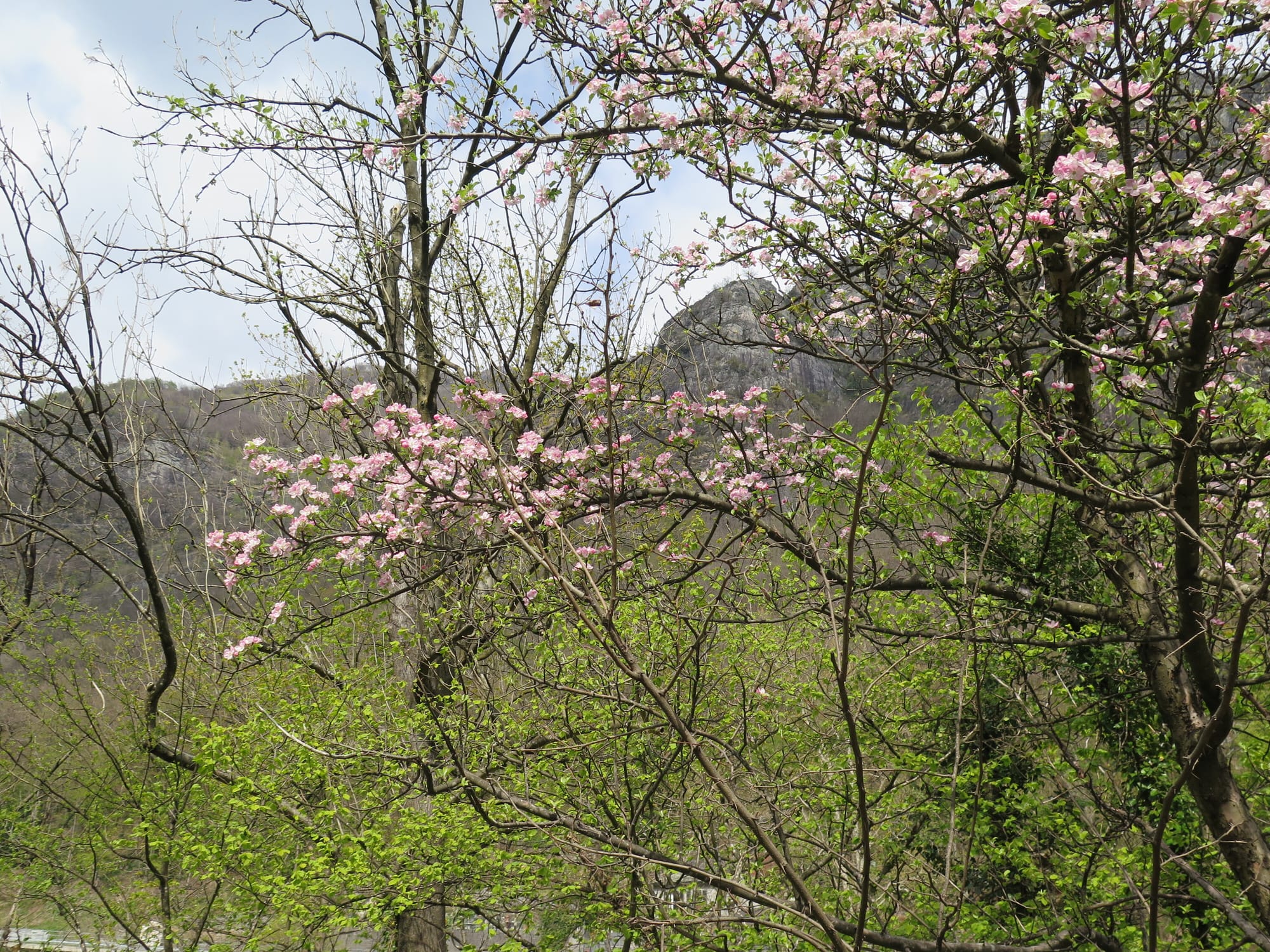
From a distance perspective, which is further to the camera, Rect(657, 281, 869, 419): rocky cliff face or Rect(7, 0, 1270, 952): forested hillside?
Rect(657, 281, 869, 419): rocky cliff face

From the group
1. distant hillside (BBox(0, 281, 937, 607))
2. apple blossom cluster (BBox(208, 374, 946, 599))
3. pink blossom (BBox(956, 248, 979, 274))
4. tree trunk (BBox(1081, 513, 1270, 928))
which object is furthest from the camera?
distant hillside (BBox(0, 281, 937, 607))

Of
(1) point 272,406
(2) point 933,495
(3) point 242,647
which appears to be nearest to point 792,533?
(2) point 933,495

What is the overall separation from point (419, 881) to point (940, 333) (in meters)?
4.00

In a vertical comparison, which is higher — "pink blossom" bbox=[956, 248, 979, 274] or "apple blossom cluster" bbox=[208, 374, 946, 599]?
"pink blossom" bbox=[956, 248, 979, 274]

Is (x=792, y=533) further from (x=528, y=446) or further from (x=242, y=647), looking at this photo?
(x=242, y=647)

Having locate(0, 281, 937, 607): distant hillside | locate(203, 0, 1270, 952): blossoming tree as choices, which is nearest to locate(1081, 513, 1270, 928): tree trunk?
locate(203, 0, 1270, 952): blossoming tree

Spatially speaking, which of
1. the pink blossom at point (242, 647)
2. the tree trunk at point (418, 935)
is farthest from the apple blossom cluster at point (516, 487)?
the tree trunk at point (418, 935)

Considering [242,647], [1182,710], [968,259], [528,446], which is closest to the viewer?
[968,259]

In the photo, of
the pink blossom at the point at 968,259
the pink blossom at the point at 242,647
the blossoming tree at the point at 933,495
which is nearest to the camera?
the blossoming tree at the point at 933,495

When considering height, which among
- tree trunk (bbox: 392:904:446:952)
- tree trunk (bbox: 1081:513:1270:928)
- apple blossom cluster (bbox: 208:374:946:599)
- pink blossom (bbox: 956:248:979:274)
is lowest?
tree trunk (bbox: 392:904:446:952)

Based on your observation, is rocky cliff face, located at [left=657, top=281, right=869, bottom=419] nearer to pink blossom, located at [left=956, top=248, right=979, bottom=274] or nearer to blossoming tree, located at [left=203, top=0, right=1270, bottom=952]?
blossoming tree, located at [left=203, top=0, right=1270, bottom=952]

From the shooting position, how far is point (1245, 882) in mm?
3332

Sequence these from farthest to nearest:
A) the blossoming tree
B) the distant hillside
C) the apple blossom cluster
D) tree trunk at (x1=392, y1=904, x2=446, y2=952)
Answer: tree trunk at (x1=392, y1=904, x2=446, y2=952), the distant hillside, the apple blossom cluster, the blossoming tree

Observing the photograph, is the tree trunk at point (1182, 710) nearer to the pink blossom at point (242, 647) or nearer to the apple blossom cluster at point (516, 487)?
the apple blossom cluster at point (516, 487)
